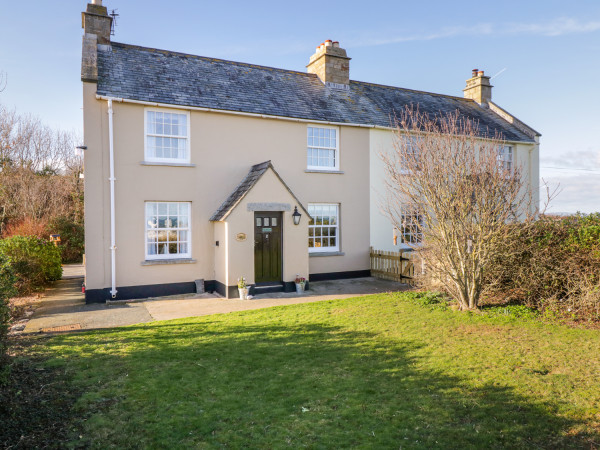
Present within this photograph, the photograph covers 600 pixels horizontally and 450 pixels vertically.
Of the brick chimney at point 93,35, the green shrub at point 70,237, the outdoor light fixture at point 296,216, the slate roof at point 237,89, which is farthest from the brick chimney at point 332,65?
the green shrub at point 70,237

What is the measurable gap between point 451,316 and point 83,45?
558 inches

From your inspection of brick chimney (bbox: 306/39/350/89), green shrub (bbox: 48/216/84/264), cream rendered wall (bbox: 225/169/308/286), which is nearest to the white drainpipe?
cream rendered wall (bbox: 225/169/308/286)

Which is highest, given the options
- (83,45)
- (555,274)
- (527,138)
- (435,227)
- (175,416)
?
(83,45)

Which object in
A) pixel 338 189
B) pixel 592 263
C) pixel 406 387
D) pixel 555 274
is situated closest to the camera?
pixel 406 387

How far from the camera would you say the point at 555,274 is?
384 inches

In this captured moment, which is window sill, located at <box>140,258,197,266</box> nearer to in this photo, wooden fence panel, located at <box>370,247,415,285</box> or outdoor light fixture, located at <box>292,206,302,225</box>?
outdoor light fixture, located at <box>292,206,302,225</box>

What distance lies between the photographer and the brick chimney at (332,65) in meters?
18.3

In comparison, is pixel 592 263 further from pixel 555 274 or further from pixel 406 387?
pixel 406 387

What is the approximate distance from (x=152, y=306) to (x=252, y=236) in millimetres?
3872

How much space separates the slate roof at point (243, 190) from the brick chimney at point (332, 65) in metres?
6.38

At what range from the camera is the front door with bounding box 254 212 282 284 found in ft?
46.3

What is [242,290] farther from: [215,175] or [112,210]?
[112,210]

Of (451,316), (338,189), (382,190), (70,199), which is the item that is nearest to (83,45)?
(338,189)

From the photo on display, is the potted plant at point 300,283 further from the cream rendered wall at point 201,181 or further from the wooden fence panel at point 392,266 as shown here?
the wooden fence panel at point 392,266
